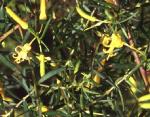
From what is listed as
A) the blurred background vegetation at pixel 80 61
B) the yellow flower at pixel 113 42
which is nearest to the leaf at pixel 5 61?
the blurred background vegetation at pixel 80 61

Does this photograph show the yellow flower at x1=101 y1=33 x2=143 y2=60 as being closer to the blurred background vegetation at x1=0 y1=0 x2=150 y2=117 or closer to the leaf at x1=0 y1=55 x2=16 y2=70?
the blurred background vegetation at x1=0 y1=0 x2=150 y2=117

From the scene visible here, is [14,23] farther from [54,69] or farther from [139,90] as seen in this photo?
[139,90]

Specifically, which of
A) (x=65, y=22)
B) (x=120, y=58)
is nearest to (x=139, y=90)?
(x=120, y=58)

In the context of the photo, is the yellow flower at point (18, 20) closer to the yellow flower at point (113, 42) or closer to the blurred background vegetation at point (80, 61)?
the blurred background vegetation at point (80, 61)

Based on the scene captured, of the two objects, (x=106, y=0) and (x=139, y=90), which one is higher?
(x=106, y=0)

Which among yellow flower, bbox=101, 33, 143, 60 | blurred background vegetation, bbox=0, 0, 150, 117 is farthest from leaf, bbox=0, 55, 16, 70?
yellow flower, bbox=101, 33, 143, 60

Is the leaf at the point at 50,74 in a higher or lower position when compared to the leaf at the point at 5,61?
lower

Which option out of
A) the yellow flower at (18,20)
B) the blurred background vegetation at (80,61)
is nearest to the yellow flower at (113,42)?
the blurred background vegetation at (80,61)

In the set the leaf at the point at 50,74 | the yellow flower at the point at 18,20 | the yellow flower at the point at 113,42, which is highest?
the yellow flower at the point at 18,20
